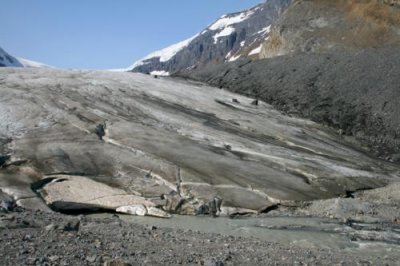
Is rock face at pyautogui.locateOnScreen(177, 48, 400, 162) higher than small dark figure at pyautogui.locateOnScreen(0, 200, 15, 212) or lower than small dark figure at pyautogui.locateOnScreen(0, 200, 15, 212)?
higher

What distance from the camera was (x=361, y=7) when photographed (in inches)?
1887

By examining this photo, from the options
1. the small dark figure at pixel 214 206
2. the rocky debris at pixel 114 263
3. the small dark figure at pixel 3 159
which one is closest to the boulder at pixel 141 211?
the small dark figure at pixel 214 206

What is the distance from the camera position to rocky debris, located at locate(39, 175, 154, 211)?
15406 millimetres

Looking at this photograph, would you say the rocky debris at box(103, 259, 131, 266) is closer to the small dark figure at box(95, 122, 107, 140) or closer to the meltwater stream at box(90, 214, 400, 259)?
the meltwater stream at box(90, 214, 400, 259)

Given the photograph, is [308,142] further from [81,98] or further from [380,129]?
[81,98]

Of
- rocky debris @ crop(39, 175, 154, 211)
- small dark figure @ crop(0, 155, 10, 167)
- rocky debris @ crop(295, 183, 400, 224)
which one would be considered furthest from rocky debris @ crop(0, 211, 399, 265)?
small dark figure @ crop(0, 155, 10, 167)

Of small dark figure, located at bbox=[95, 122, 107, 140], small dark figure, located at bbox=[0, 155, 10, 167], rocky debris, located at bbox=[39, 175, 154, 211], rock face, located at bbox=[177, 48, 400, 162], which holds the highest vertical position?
rock face, located at bbox=[177, 48, 400, 162]

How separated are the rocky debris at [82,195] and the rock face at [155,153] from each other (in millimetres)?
31

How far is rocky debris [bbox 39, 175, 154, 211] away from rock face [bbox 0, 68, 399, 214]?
31mm

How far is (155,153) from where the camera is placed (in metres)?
19.0

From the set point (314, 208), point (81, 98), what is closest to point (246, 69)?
point (81, 98)

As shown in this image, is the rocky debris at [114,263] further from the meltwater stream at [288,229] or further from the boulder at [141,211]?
the boulder at [141,211]

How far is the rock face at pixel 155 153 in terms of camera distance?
54.6 feet

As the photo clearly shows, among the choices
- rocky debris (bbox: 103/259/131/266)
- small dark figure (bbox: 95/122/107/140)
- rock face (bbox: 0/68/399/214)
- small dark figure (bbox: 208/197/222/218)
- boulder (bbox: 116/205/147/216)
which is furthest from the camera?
small dark figure (bbox: 95/122/107/140)
